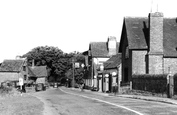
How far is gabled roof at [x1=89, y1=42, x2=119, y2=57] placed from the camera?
82938 mm

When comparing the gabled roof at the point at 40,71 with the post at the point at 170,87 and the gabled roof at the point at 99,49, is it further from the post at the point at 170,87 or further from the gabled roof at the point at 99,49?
the post at the point at 170,87

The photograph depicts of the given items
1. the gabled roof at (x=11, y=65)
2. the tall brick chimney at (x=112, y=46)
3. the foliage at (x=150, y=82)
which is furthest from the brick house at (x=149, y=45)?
the gabled roof at (x=11, y=65)

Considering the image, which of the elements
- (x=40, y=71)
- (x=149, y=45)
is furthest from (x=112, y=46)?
(x=40, y=71)

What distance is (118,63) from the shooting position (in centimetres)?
5334

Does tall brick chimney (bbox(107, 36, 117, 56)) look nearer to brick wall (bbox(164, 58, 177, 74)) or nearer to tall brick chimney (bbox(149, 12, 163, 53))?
brick wall (bbox(164, 58, 177, 74))

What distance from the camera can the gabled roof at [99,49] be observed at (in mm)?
82938

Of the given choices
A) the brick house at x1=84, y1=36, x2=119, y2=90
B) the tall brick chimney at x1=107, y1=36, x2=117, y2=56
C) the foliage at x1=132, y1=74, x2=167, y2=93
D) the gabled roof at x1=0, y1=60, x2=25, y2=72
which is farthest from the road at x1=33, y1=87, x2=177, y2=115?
the gabled roof at x1=0, y1=60, x2=25, y2=72

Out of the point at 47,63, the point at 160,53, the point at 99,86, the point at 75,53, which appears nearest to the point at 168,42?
the point at 160,53

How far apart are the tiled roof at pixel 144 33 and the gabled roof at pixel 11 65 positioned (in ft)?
143

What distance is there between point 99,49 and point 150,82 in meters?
49.1

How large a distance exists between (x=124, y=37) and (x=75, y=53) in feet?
310

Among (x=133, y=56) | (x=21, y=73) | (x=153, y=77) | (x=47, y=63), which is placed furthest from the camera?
(x=47, y=63)

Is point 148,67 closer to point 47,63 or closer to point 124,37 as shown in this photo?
point 124,37

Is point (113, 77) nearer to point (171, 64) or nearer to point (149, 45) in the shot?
point (149, 45)
